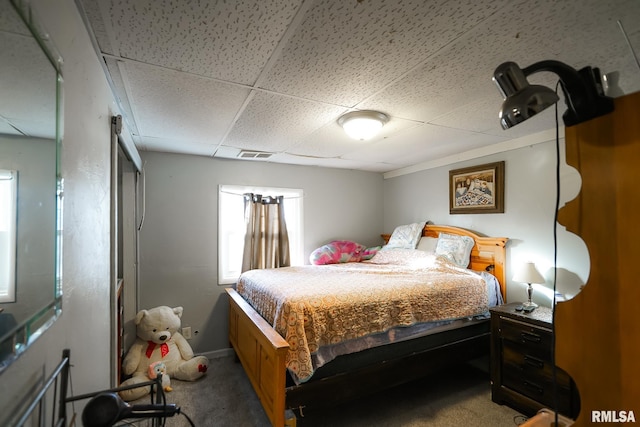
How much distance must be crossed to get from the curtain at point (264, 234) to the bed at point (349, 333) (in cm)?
47

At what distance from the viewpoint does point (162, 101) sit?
183 cm

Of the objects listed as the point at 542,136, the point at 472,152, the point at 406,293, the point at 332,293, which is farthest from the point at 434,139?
the point at 332,293

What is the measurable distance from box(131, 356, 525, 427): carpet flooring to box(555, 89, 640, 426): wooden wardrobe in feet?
5.22

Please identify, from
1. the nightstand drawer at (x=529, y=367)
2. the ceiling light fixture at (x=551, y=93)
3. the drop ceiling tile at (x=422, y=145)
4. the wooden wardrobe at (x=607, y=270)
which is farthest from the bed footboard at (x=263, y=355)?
the drop ceiling tile at (x=422, y=145)

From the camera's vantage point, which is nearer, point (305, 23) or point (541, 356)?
point (305, 23)

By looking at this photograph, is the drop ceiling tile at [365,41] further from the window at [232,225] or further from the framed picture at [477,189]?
the window at [232,225]

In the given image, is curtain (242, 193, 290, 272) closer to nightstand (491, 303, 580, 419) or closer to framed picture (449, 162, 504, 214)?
framed picture (449, 162, 504, 214)

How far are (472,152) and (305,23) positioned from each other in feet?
8.47

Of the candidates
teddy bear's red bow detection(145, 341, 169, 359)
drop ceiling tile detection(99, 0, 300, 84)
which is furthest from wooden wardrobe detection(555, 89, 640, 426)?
teddy bear's red bow detection(145, 341, 169, 359)

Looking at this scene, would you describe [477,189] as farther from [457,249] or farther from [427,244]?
[427,244]

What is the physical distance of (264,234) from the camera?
138 inches

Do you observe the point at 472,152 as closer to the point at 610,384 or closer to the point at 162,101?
the point at 610,384

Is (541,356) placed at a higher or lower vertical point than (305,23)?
lower

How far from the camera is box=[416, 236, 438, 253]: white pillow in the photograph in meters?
3.34
